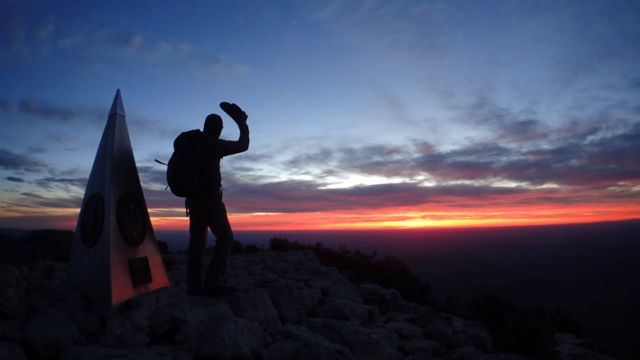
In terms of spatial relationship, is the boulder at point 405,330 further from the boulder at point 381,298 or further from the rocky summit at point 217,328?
the boulder at point 381,298

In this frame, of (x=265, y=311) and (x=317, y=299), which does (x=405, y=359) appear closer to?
(x=265, y=311)

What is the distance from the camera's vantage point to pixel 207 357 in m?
3.61

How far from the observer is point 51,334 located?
153 inches

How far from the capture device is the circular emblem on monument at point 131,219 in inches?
212

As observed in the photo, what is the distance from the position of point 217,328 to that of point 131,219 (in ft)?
8.30

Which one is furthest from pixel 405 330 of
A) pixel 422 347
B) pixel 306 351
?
pixel 306 351

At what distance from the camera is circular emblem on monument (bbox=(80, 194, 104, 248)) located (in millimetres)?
5262

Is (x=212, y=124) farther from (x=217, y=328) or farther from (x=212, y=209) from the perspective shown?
(x=217, y=328)

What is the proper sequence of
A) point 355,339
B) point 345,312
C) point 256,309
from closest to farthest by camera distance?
1. point 355,339
2. point 256,309
3. point 345,312

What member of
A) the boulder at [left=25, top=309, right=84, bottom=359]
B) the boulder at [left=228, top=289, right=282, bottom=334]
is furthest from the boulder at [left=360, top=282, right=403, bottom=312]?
the boulder at [left=25, top=309, right=84, bottom=359]

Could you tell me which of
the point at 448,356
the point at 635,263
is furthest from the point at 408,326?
the point at 635,263

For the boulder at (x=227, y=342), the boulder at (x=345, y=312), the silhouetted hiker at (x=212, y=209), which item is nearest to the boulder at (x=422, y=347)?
the boulder at (x=345, y=312)

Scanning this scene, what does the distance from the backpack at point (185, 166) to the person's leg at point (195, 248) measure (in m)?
0.37

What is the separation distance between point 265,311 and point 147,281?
1744 mm
